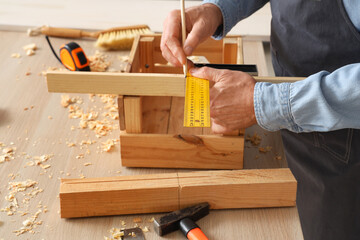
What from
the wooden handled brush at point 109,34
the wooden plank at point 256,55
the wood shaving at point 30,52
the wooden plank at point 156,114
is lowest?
the wooden plank at point 156,114

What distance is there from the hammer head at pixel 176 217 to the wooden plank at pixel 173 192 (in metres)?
0.02

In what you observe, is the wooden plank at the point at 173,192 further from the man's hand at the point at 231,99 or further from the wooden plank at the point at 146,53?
the wooden plank at the point at 146,53

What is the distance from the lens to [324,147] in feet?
4.15

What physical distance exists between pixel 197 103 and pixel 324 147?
16.1 inches

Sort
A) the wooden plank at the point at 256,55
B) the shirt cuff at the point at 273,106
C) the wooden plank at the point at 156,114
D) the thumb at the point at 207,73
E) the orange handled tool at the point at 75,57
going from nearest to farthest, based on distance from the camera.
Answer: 1. the shirt cuff at the point at 273,106
2. the thumb at the point at 207,73
3. the wooden plank at the point at 156,114
4. the orange handled tool at the point at 75,57
5. the wooden plank at the point at 256,55

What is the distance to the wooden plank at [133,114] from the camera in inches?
46.4

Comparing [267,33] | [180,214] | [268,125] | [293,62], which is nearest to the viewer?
[180,214]

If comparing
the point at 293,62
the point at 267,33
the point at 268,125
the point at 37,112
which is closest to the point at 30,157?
the point at 37,112

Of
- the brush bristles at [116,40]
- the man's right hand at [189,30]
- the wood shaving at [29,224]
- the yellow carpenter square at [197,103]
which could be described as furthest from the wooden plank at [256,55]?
the wood shaving at [29,224]

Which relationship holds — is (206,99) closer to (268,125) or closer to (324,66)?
(268,125)

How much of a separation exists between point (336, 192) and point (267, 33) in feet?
3.39

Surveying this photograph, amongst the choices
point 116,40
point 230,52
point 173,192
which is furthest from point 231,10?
point 173,192

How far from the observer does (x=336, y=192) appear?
1.25 m

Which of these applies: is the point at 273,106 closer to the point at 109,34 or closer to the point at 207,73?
the point at 207,73
